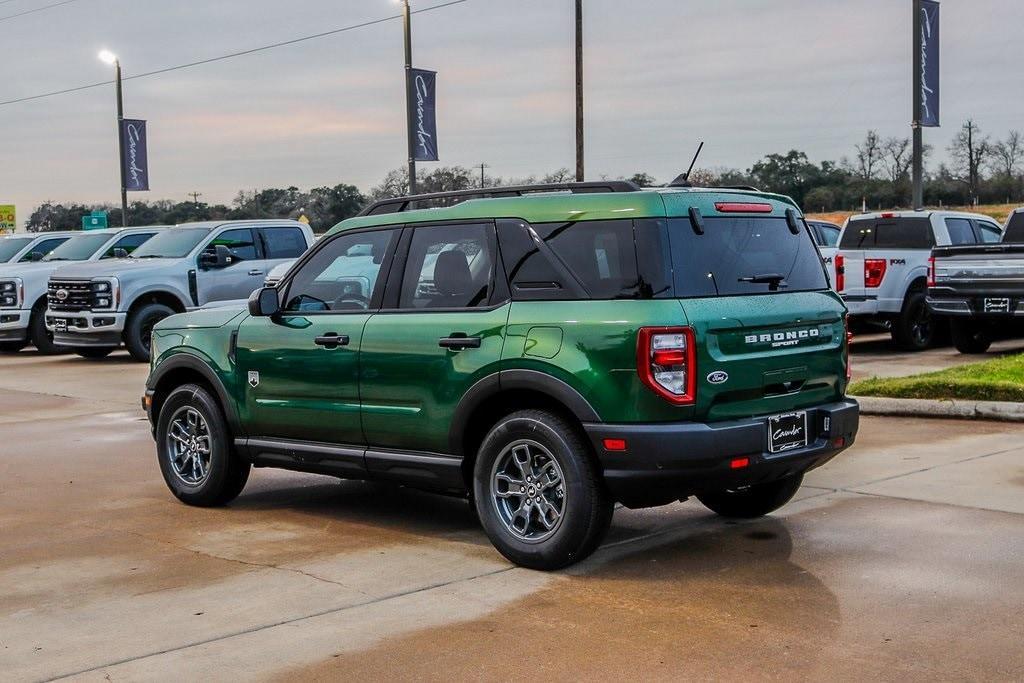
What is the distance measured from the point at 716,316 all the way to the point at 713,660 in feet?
5.88

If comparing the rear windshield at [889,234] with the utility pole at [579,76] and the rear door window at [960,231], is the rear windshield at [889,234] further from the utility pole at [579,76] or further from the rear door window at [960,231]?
the utility pole at [579,76]

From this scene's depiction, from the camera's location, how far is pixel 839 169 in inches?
2694

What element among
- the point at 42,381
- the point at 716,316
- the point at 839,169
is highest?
the point at 839,169

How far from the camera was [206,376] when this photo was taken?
8219mm

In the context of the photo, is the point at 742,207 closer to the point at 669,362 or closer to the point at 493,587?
the point at 669,362

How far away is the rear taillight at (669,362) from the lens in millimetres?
6016

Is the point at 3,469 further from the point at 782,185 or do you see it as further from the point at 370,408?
the point at 782,185

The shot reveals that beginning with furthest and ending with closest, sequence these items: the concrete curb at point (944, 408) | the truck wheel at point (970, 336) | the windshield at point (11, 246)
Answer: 1. the windshield at point (11, 246)
2. the truck wheel at point (970, 336)
3. the concrete curb at point (944, 408)

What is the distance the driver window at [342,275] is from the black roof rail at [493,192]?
0.26m

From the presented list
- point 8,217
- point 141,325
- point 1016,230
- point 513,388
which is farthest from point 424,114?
point 8,217

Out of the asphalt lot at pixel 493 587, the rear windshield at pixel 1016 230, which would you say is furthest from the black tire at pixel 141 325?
the rear windshield at pixel 1016 230

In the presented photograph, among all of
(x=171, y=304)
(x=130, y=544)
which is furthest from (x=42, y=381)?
(x=130, y=544)

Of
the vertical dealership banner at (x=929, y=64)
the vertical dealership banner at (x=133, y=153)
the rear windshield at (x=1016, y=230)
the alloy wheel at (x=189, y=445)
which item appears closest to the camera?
the alloy wheel at (x=189, y=445)

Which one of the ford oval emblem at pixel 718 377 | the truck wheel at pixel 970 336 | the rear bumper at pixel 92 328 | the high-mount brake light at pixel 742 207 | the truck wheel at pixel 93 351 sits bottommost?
the truck wheel at pixel 93 351
